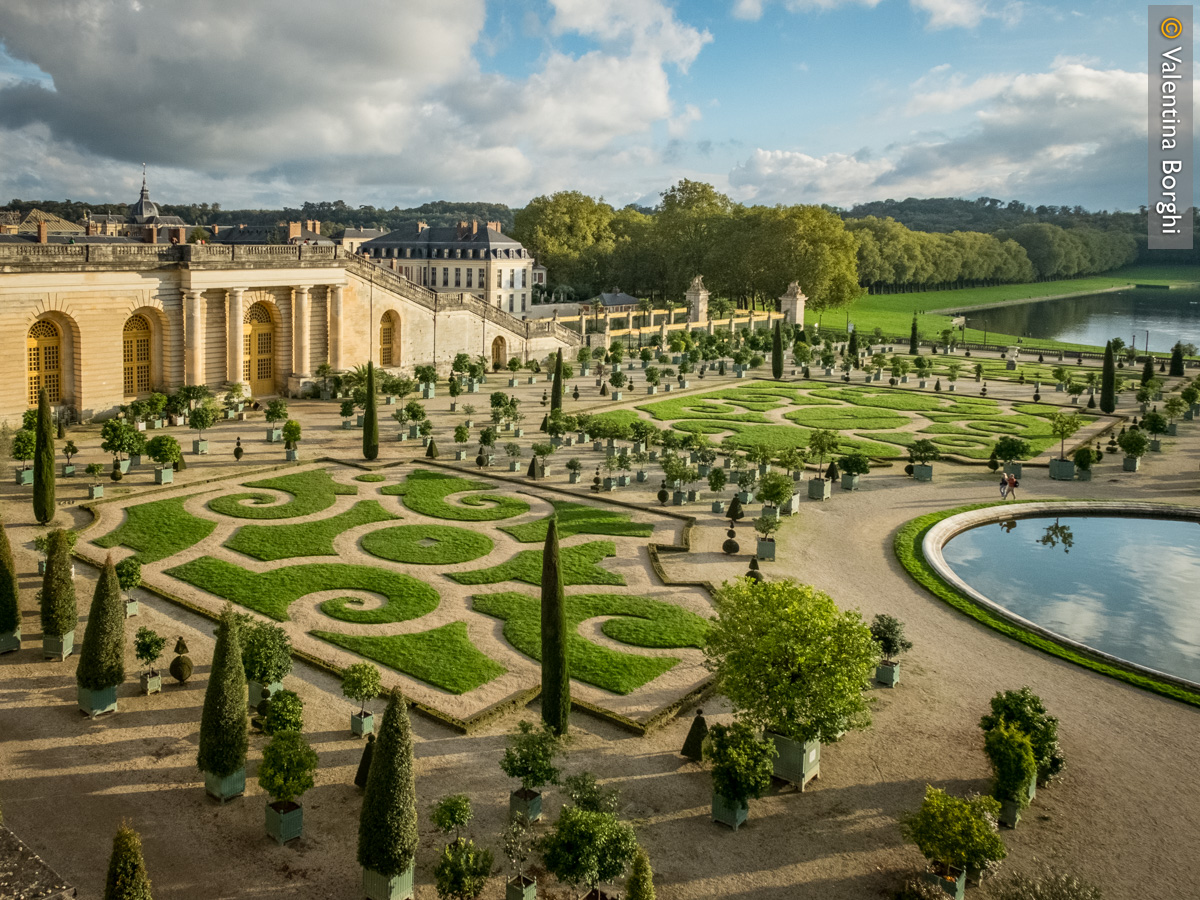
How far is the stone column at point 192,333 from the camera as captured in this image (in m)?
55.6

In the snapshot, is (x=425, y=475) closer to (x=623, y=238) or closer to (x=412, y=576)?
(x=412, y=576)

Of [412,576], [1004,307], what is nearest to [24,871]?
[412,576]

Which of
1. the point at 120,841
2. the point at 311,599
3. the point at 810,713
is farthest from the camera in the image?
the point at 311,599

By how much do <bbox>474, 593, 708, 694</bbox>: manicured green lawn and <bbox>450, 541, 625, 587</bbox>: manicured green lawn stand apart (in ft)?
4.57

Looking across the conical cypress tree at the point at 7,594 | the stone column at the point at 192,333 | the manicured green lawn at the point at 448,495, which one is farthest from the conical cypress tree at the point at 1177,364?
the conical cypress tree at the point at 7,594

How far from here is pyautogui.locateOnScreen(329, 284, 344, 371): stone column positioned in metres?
63.4

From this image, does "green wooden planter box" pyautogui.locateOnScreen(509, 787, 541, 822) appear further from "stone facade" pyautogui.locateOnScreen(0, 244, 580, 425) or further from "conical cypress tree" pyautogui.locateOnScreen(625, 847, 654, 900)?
"stone facade" pyautogui.locateOnScreen(0, 244, 580, 425)

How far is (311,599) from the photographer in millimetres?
29938

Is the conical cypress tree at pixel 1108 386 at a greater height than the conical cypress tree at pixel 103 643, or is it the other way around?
the conical cypress tree at pixel 1108 386

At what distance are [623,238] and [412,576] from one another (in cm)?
10544

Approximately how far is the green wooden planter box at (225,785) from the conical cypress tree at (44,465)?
62.6 feet

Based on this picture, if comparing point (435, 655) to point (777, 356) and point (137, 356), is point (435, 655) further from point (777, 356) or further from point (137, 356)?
point (777, 356)

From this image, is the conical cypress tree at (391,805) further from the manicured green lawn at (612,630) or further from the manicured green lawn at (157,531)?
the manicured green lawn at (157,531)

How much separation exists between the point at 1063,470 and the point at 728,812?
35056 mm
